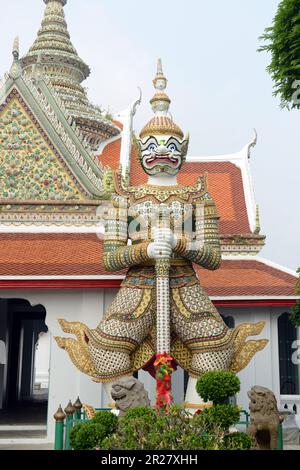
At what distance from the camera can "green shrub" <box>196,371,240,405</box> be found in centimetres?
537

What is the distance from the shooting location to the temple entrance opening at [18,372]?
370 inches

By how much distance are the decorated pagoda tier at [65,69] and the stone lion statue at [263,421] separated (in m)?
9.63

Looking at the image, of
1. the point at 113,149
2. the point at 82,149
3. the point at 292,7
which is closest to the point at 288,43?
the point at 292,7

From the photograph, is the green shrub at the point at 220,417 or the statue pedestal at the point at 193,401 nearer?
the green shrub at the point at 220,417

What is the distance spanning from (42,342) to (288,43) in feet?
78.3

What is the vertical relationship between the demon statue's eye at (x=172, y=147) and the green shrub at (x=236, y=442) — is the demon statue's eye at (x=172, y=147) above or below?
above

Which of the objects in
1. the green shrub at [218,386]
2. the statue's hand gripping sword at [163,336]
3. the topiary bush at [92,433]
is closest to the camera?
the topiary bush at [92,433]

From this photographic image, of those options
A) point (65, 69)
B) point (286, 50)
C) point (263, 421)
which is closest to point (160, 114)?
point (286, 50)

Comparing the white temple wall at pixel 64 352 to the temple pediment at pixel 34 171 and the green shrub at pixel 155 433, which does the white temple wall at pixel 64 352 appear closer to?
the temple pediment at pixel 34 171

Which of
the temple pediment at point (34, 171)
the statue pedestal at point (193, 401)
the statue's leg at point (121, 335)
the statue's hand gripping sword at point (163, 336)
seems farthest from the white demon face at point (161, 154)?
the temple pediment at point (34, 171)

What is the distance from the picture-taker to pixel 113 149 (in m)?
14.1

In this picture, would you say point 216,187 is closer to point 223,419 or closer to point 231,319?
point 231,319

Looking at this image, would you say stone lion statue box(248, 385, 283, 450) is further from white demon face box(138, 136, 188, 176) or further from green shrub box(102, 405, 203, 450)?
white demon face box(138, 136, 188, 176)

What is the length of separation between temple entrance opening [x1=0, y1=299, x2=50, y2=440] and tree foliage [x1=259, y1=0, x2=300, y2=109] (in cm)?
632
